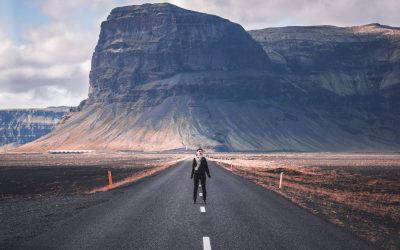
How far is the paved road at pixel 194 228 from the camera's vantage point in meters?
11.8

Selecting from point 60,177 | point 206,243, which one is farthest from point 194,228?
point 60,177

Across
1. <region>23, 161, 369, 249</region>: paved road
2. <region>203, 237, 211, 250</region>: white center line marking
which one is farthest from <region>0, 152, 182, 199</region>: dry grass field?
<region>203, 237, 211, 250</region>: white center line marking

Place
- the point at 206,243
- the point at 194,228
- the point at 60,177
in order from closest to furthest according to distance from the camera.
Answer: the point at 206,243
the point at 194,228
the point at 60,177

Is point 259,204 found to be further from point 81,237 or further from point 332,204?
point 81,237

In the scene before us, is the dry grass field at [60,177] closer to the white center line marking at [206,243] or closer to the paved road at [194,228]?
the paved road at [194,228]

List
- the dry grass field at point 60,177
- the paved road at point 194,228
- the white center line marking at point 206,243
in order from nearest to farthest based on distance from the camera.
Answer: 1. the white center line marking at point 206,243
2. the paved road at point 194,228
3. the dry grass field at point 60,177

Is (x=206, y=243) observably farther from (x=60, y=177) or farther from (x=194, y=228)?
(x=60, y=177)

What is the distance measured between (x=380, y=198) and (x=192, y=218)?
53.8ft

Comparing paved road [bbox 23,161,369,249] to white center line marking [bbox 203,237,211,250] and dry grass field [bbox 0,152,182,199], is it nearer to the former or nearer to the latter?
Result: white center line marking [bbox 203,237,211,250]

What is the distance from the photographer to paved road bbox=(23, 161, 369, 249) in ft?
38.6

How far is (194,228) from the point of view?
14.0 metres

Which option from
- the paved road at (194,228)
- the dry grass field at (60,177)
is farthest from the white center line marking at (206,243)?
the dry grass field at (60,177)

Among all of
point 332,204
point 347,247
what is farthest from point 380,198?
point 347,247

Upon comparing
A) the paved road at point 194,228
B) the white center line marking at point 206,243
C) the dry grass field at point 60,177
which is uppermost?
the white center line marking at point 206,243
